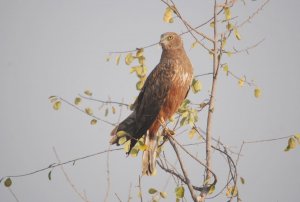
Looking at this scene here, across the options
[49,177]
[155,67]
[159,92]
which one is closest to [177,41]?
[155,67]

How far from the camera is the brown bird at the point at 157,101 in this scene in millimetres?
5473

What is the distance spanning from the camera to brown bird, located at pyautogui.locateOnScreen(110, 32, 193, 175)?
215 inches

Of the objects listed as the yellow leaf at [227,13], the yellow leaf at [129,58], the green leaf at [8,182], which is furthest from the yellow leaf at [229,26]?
the green leaf at [8,182]

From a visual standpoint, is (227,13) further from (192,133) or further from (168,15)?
(192,133)

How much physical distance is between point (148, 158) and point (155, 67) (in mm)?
1352

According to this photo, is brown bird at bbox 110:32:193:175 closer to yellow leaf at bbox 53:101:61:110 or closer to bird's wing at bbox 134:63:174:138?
bird's wing at bbox 134:63:174:138

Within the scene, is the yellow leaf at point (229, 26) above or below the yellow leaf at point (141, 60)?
above

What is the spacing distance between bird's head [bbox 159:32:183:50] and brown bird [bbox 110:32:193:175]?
28 cm

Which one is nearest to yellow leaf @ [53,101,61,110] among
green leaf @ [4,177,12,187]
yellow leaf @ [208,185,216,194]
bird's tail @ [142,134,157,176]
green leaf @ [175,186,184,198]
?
green leaf @ [4,177,12,187]

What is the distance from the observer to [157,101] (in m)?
5.62

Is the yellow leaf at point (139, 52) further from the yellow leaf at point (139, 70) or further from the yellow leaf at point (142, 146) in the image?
the yellow leaf at point (142, 146)

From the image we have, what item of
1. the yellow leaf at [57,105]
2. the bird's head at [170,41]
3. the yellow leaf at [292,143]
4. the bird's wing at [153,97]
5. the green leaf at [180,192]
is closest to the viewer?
the green leaf at [180,192]

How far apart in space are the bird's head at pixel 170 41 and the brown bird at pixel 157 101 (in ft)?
0.92

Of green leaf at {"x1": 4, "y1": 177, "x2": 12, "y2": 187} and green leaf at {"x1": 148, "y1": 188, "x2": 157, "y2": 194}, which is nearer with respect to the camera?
green leaf at {"x1": 148, "y1": 188, "x2": 157, "y2": 194}
